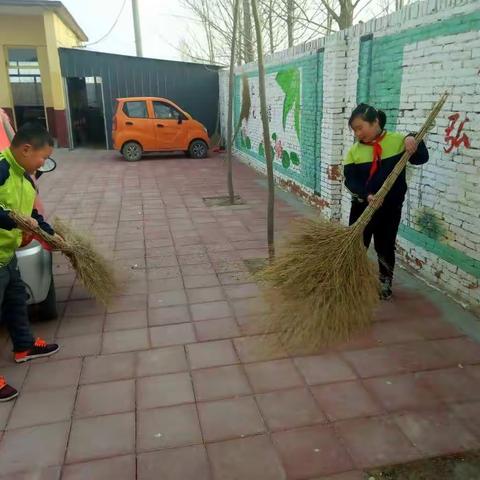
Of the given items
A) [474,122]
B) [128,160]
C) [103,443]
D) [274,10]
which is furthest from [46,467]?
[274,10]

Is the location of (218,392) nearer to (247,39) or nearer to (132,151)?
(132,151)

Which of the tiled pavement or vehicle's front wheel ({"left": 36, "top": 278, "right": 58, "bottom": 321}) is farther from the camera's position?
vehicle's front wheel ({"left": 36, "top": 278, "right": 58, "bottom": 321})

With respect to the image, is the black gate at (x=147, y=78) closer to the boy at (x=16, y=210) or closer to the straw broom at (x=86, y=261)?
the straw broom at (x=86, y=261)

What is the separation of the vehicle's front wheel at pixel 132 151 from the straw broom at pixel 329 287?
30.7ft

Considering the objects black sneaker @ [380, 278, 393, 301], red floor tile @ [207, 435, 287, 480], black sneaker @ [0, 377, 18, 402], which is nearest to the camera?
red floor tile @ [207, 435, 287, 480]

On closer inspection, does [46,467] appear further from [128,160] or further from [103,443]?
[128,160]

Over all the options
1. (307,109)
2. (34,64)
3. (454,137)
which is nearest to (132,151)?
(307,109)

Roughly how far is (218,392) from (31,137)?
186cm

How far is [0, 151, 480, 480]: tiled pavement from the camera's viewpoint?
7.54 feet

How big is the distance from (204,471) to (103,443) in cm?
55

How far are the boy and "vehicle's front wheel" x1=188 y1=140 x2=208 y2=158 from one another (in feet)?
31.8

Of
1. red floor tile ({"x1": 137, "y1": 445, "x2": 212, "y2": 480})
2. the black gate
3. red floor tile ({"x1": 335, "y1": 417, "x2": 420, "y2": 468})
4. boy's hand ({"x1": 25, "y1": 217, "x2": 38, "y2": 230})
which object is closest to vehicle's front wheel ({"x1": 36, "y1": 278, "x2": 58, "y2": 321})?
boy's hand ({"x1": 25, "y1": 217, "x2": 38, "y2": 230})

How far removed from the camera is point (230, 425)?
251cm

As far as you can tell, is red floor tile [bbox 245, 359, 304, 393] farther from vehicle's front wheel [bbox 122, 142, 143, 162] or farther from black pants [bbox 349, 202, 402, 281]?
vehicle's front wheel [bbox 122, 142, 143, 162]
